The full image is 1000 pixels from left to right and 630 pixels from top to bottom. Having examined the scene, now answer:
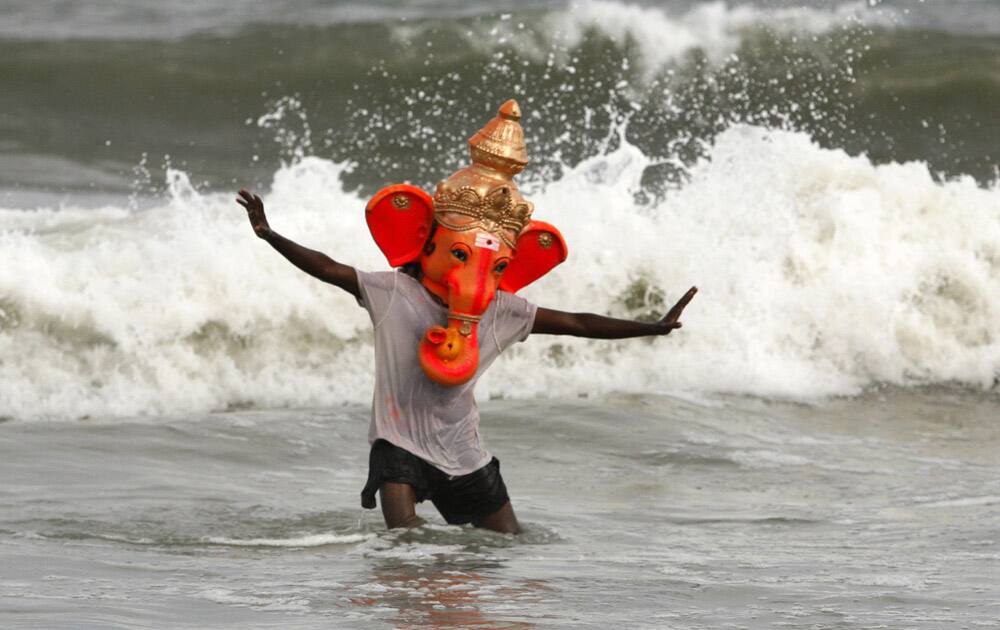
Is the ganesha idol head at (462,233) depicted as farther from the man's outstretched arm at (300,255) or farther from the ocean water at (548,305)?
the ocean water at (548,305)

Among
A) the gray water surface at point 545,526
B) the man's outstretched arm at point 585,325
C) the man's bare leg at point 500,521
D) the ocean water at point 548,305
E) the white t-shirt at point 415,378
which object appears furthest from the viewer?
the man's bare leg at point 500,521

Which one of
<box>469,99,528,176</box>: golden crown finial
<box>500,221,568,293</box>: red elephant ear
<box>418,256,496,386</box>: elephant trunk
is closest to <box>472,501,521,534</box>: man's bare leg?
<box>418,256,496,386</box>: elephant trunk

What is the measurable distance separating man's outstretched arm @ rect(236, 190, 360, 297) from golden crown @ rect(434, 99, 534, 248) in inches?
14.0

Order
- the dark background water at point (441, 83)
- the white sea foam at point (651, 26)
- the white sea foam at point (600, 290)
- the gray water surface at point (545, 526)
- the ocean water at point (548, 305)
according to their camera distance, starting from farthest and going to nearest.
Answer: the white sea foam at point (651, 26) → the dark background water at point (441, 83) → the white sea foam at point (600, 290) → the ocean water at point (548, 305) → the gray water surface at point (545, 526)

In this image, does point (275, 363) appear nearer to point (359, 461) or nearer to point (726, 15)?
point (359, 461)

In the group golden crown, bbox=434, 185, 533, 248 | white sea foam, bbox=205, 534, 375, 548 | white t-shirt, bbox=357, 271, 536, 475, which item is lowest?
white sea foam, bbox=205, 534, 375, 548

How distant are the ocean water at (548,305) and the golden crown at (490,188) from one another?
106cm

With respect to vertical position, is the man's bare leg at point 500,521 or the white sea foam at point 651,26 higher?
the white sea foam at point 651,26

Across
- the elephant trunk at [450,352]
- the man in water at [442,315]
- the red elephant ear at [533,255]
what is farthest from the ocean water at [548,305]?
the red elephant ear at [533,255]

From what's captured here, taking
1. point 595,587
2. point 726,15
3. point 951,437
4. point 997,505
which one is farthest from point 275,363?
point 726,15

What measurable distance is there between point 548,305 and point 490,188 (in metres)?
5.96

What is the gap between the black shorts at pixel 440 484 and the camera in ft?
18.9

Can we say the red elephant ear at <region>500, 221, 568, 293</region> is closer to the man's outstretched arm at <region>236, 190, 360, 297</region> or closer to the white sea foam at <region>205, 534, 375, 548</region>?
the man's outstretched arm at <region>236, 190, 360, 297</region>

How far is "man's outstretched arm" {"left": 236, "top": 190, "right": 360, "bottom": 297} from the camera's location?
17.4 feet
